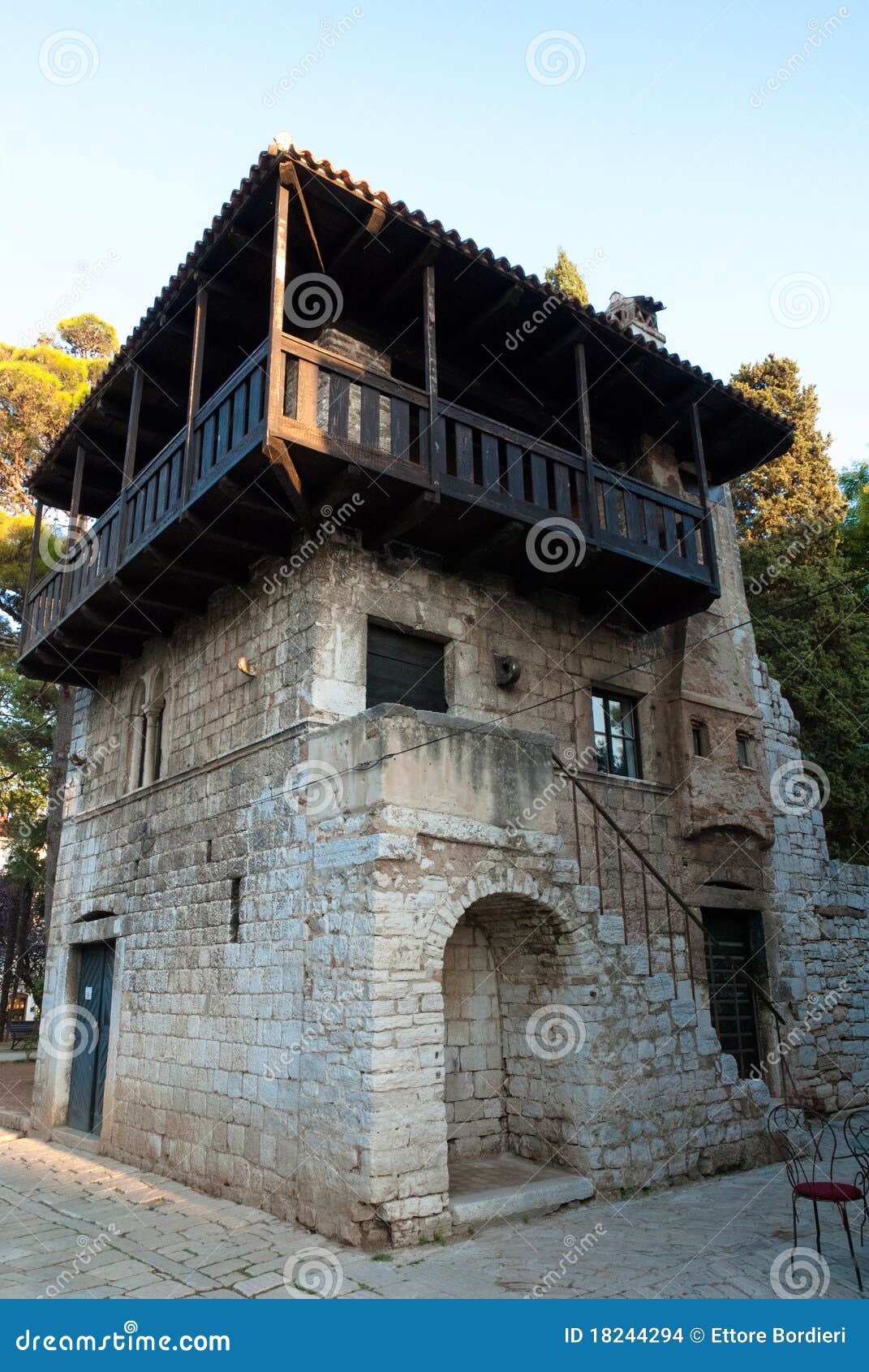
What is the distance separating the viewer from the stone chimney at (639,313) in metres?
12.9

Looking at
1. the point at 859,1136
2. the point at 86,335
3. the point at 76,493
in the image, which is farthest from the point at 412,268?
the point at 86,335

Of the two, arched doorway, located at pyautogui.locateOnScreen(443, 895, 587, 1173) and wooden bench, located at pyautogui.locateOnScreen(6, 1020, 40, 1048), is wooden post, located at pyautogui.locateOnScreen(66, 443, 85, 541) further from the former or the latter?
wooden bench, located at pyautogui.locateOnScreen(6, 1020, 40, 1048)

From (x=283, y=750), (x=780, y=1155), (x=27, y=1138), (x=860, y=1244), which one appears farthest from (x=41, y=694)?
(x=860, y=1244)

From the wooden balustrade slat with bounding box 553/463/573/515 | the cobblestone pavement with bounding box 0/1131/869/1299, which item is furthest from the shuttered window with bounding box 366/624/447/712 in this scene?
the cobblestone pavement with bounding box 0/1131/869/1299

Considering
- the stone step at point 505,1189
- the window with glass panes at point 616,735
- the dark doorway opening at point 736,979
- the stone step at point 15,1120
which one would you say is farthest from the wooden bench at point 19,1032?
the window with glass panes at point 616,735

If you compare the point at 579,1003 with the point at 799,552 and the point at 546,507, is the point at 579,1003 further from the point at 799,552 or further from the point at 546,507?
the point at 799,552

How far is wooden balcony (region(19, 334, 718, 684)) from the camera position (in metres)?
7.49

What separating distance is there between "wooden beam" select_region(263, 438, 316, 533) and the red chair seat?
20.0ft

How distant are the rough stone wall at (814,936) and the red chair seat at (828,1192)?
5.61 meters

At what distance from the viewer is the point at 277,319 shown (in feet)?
24.2

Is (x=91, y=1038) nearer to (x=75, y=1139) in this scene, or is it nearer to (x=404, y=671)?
(x=75, y=1139)

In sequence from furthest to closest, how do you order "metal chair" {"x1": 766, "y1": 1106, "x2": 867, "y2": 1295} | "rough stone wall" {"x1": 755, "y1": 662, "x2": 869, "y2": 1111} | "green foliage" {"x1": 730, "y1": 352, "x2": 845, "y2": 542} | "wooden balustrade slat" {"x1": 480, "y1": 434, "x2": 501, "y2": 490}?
1. "green foliage" {"x1": 730, "y1": 352, "x2": 845, "y2": 542}
2. "rough stone wall" {"x1": 755, "y1": 662, "x2": 869, "y2": 1111}
3. "wooden balustrade slat" {"x1": 480, "y1": 434, "x2": 501, "y2": 490}
4. "metal chair" {"x1": 766, "y1": 1106, "x2": 867, "y2": 1295}

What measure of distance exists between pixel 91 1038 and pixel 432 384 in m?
8.49

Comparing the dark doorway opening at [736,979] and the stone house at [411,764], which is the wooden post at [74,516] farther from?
the dark doorway opening at [736,979]
